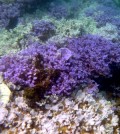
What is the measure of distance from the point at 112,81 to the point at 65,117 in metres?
1.24

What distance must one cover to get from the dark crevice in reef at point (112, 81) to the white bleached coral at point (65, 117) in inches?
20.5

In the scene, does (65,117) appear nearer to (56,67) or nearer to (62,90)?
(62,90)

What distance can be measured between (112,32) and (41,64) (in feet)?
11.3

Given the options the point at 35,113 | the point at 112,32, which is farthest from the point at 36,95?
the point at 112,32

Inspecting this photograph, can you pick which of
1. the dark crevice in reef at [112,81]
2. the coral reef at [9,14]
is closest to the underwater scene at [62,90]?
the dark crevice in reef at [112,81]

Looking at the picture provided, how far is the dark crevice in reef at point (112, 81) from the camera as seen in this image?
12.6 ft

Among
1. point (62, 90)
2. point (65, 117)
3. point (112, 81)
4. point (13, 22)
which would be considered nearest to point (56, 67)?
point (62, 90)

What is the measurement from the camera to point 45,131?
308 centimetres

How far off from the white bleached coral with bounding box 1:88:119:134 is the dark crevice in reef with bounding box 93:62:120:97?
0.52 metres

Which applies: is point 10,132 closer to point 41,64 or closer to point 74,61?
point 41,64

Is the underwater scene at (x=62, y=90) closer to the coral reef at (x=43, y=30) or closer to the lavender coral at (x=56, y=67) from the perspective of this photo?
the lavender coral at (x=56, y=67)

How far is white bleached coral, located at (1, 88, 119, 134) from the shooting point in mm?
3094

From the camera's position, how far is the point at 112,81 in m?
3.99

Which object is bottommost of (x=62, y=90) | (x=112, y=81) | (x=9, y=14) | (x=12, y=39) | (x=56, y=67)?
(x=9, y=14)
